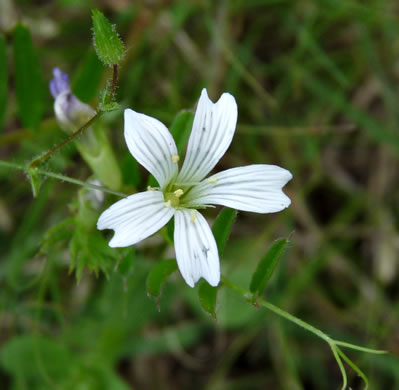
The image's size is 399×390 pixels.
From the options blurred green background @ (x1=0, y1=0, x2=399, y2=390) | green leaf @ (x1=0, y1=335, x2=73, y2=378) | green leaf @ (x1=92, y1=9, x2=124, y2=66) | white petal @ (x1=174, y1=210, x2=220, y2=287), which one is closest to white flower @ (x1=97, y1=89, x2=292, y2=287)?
white petal @ (x1=174, y1=210, x2=220, y2=287)

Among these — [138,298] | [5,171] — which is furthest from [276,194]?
[5,171]

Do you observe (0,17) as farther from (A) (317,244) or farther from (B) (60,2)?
(A) (317,244)

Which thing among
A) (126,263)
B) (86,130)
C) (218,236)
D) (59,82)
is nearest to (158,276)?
(126,263)

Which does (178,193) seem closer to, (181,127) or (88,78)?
(181,127)

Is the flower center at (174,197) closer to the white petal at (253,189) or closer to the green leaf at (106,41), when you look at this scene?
the white petal at (253,189)

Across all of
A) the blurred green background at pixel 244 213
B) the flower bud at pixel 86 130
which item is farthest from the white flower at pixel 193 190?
the blurred green background at pixel 244 213

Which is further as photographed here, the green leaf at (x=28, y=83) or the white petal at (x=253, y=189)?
the green leaf at (x=28, y=83)

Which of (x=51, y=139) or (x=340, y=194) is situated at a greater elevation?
(x=51, y=139)
